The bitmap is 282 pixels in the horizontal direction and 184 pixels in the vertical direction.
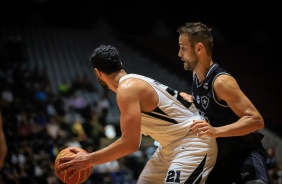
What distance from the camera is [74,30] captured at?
20.2 m

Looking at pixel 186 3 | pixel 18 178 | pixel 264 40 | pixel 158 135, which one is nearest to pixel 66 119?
pixel 18 178

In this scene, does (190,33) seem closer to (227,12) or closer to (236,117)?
(236,117)

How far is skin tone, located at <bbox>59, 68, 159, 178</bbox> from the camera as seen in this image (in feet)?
11.7

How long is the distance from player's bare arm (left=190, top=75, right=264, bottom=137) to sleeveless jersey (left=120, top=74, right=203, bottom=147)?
33 cm

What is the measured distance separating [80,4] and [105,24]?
4.72 feet

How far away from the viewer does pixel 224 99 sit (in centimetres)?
387

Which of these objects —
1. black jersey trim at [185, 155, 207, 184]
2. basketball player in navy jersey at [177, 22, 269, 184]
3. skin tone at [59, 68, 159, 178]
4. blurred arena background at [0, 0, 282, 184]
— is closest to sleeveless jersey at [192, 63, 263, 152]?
basketball player in navy jersey at [177, 22, 269, 184]

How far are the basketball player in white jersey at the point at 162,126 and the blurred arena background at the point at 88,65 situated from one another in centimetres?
419

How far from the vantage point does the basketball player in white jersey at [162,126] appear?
366 centimetres

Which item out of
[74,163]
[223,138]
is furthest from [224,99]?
A: [74,163]

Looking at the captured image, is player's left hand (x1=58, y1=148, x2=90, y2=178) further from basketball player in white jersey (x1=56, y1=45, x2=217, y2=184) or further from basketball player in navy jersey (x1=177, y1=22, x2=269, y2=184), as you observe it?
basketball player in navy jersey (x1=177, y1=22, x2=269, y2=184)

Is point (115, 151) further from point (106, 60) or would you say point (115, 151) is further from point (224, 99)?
point (224, 99)

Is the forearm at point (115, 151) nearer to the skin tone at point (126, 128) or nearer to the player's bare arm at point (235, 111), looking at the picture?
→ the skin tone at point (126, 128)

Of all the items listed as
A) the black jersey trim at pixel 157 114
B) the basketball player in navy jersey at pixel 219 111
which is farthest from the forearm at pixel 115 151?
the basketball player in navy jersey at pixel 219 111
